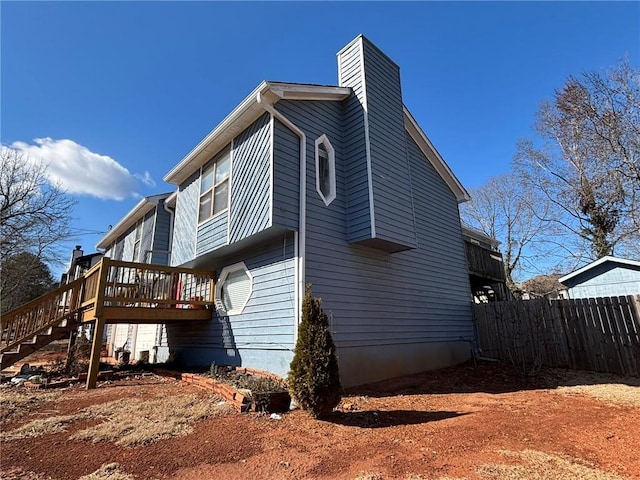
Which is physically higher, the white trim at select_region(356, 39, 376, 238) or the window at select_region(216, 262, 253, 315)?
the white trim at select_region(356, 39, 376, 238)

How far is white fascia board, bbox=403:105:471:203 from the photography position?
420 inches

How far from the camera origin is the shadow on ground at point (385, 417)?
4617 mm

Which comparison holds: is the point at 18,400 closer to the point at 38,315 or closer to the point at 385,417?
the point at 38,315

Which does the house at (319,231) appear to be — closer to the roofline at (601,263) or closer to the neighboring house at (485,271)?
the neighboring house at (485,271)

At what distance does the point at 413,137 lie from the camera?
36.2 ft

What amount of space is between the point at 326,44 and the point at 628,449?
425 inches

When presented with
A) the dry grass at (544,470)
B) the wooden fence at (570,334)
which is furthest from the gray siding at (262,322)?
the wooden fence at (570,334)

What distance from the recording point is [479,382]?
772 cm

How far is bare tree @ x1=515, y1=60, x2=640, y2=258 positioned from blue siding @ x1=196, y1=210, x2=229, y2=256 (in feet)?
52.9

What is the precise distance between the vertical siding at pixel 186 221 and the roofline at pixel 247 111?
2.13 feet

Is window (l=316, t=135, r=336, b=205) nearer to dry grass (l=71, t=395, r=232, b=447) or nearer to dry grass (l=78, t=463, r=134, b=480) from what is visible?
dry grass (l=71, t=395, r=232, b=447)

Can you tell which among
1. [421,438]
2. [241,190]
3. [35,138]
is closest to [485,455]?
[421,438]

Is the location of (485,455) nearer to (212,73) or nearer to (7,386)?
(7,386)

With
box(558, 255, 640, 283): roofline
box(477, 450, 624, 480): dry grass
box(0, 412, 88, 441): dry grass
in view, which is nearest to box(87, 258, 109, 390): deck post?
box(0, 412, 88, 441): dry grass
